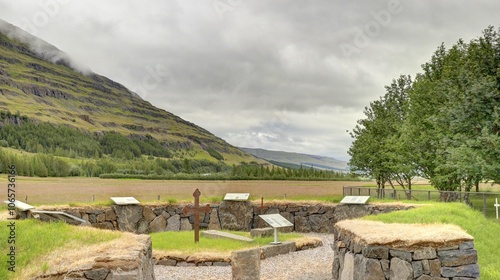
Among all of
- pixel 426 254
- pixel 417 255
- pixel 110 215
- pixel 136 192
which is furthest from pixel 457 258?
pixel 136 192

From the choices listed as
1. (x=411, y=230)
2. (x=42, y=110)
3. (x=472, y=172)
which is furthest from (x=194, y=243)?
(x=42, y=110)

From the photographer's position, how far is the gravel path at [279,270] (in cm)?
1404

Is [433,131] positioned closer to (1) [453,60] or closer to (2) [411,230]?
(1) [453,60]

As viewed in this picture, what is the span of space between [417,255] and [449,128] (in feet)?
68.8

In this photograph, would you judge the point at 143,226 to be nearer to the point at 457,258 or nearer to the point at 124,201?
the point at 124,201

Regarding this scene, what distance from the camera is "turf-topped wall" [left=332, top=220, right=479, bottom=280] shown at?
9.42 metres

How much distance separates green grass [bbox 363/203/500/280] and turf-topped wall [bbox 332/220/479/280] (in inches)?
60.7

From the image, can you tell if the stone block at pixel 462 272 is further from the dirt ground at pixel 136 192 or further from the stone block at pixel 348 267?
the dirt ground at pixel 136 192

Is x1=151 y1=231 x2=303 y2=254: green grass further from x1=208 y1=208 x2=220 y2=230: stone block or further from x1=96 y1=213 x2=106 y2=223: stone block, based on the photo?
x1=208 y1=208 x2=220 y2=230: stone block

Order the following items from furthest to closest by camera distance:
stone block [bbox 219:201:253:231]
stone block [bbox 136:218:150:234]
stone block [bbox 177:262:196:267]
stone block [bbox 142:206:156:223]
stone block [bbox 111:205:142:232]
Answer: stone block [bbox 219:201:253:231], stone block [bbox 142:206:156:223], stone block [bbox 136:218:150:234], stone block [bbox 111:205:142:232], stone block [bbox 177:262:196:267]

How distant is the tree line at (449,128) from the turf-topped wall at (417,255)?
54.0 feet

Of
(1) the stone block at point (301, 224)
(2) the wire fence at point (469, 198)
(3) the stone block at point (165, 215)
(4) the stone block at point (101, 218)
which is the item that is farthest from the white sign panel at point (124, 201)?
(2) the wire fence at point (469, 198)

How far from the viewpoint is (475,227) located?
15.3 meters

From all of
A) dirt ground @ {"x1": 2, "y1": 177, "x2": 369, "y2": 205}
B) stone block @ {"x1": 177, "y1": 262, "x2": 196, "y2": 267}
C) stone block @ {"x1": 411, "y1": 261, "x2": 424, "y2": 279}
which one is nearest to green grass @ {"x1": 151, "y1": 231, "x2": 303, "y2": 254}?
stone block @ {"x1": 177, "y1": 262, "x2": 196, "y2": 267}
